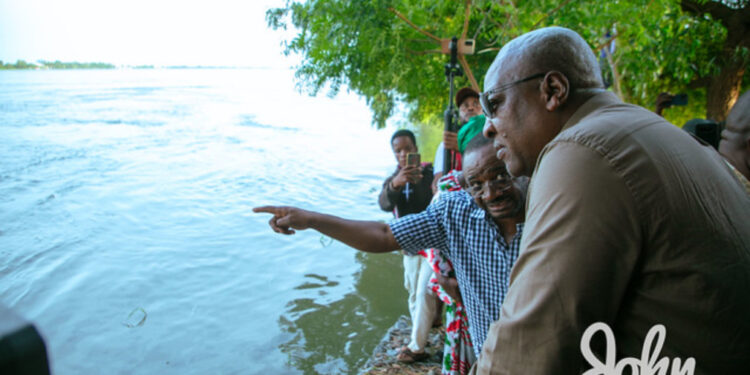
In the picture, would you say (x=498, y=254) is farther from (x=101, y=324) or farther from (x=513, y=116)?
(x=101, y=324)

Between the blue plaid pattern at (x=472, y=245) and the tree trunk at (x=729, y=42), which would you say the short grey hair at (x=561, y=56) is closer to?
the blue plaid pattern at (x=472, y=245)

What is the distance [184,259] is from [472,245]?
7352mm

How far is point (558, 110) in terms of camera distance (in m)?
1.37

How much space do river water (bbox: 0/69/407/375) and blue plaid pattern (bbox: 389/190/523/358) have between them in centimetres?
174

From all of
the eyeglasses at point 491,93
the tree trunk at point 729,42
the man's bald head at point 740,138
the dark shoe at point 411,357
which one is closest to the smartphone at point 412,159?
the dark shoe at point 411,357

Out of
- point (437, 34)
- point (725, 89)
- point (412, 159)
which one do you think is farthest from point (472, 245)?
point (725, 89)

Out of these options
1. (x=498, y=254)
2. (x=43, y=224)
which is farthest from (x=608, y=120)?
(x=43, y=224)

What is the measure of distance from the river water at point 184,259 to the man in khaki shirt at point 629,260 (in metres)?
0.87

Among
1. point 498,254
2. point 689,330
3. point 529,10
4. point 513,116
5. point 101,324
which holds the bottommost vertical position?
point 101,324

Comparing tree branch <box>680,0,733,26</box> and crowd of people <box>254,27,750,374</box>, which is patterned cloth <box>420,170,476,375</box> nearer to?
crowd of people <box>254,27,750,374</box>

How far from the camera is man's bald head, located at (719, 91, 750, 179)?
254 cm

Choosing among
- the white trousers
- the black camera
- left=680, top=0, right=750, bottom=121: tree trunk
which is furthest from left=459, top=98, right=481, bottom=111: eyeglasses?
left=680, top=0, right=750, bottom=121: tree trunk

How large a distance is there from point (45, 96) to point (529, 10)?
109ft

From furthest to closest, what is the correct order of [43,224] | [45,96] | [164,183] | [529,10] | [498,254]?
1. [45,96]
2. [164,183]
3. [43,224]
4. [529,10]
5. [498,254]
